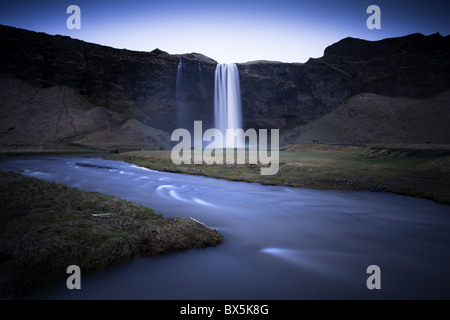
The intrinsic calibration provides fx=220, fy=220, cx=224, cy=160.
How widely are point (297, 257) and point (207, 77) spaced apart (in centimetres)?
7863

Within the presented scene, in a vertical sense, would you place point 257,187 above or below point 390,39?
below

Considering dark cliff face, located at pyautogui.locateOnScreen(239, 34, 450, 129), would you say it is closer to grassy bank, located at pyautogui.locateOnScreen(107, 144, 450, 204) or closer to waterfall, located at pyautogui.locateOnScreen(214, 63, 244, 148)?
waterfall, located at pyautogui.locateOnScreen(214, 63, 244, 148)

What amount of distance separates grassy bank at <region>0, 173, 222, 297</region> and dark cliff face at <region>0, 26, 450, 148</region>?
73.3 meters

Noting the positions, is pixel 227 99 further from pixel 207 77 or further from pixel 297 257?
pixel 297 257

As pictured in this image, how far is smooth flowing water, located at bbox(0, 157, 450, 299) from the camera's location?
4.77 metres

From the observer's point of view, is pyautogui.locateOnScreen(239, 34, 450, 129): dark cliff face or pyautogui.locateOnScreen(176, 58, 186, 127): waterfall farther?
pyautogui.locateOnScreen(176, 58, 186, 127): waterfall

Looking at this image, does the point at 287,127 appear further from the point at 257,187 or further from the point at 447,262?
the point at 447,262

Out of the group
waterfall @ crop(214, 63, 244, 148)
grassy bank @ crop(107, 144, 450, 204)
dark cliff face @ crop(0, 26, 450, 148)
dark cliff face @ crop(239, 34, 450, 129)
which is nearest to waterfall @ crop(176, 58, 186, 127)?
dark cliff face @ crop(0, 26, 450, 148)

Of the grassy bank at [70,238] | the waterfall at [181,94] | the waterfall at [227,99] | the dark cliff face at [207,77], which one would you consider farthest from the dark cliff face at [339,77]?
the grassy bank at [70,238]

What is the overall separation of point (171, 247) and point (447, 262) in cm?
795

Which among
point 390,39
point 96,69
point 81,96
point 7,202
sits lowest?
point 7,202

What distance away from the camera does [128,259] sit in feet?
18.4

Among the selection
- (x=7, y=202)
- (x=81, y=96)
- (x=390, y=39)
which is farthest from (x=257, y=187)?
(x=390, y=39)
